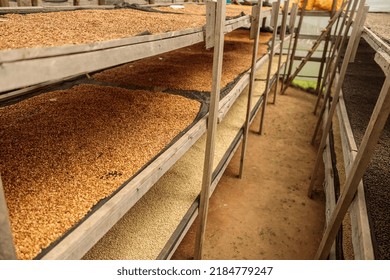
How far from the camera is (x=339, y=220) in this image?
54.7 inches

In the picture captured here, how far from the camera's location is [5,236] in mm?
615

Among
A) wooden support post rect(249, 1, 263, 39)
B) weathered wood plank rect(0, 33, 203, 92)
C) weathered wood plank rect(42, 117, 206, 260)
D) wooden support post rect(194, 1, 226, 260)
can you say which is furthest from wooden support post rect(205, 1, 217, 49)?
wooden support post rect(249, 1, 263, 39)

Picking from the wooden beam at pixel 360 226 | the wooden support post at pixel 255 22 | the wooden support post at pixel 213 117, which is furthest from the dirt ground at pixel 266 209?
the wooden support post at pixel 255 22

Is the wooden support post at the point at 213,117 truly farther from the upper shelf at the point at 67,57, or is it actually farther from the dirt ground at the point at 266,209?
the dirt ground at the point at 266,209

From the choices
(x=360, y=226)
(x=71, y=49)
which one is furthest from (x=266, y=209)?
(x=71, y=49)

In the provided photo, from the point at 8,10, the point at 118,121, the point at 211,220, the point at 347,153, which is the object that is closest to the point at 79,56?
the point at 118,121

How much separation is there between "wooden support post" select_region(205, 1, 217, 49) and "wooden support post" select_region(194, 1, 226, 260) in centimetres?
2

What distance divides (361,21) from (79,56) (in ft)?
8.16

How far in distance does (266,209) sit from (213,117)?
4.81ft

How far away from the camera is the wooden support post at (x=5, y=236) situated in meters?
0.58

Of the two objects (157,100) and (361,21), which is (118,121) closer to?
(157,100)

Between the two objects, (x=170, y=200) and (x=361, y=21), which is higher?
(x=361, y=21)

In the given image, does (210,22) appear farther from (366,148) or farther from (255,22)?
(255,22)

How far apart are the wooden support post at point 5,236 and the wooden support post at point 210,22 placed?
1.12 metres
